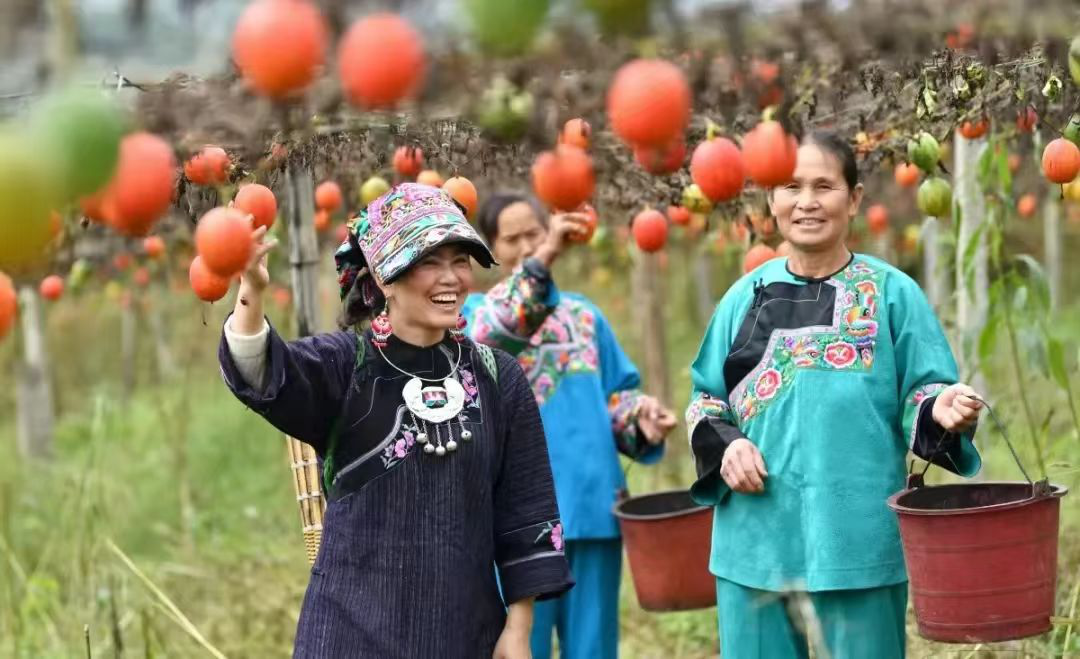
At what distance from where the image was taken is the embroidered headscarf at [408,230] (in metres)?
2.22

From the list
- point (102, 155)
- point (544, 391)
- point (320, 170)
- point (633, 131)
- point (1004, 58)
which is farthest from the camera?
point (320, 170)

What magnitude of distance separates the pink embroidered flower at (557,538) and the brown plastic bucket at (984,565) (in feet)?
1.89

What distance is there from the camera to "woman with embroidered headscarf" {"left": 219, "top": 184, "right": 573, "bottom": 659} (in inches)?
87.0

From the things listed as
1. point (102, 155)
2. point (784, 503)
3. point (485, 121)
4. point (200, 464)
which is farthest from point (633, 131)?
point (200, 464)

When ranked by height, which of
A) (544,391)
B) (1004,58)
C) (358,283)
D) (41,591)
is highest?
(1004,58)

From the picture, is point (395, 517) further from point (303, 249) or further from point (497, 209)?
point (303, 249)

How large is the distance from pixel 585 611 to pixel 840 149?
1248 mm

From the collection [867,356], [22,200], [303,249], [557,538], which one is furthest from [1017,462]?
[303,249]

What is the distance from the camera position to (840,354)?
2.50 meters

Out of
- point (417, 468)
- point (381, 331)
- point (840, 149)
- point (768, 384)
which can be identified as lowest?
point (417, 468)

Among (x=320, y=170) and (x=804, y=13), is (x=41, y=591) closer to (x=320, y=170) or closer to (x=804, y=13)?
(x=320, y=170)

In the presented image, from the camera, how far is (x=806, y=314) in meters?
2.55

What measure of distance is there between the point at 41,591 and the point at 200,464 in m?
3.63

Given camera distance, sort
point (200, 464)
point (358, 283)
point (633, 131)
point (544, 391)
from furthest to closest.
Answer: point (200, 464) < point (544, 391) < point (358, 283) < point (633, 131)
